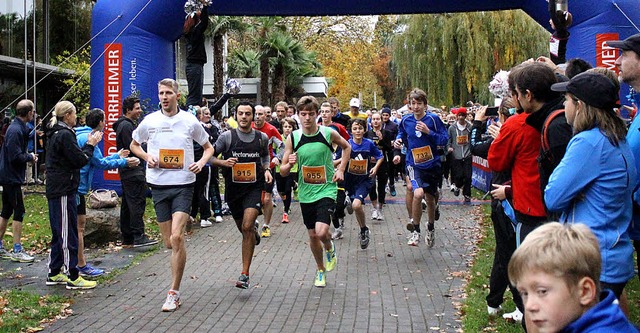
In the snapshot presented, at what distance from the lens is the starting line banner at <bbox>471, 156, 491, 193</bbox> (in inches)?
725

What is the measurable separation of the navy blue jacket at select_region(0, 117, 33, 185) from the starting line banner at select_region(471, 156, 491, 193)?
36.9ft

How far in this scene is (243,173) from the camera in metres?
8.24

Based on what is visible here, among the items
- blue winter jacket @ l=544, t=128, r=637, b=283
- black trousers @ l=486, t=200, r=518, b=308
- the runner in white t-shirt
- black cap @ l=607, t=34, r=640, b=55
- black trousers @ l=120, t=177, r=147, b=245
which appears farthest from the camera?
black trousers @ l=120, t=177, r=147, b=245

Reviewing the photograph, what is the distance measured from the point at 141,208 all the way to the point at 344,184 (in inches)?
116

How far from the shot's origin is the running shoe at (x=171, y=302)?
282 inches

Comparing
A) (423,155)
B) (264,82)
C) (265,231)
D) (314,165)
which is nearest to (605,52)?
(423,155)

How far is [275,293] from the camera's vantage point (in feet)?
26.1

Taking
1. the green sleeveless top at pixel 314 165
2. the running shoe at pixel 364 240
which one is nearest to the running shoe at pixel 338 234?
the running shoe at pixel 364 240

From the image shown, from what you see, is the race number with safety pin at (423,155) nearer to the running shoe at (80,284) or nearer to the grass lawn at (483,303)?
the grass lawn at (483,303)

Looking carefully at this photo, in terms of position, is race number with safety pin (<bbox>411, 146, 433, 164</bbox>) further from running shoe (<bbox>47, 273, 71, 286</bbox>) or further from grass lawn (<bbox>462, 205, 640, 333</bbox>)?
running shoe (<bbox>47, 273, 71, 286</bbox>)

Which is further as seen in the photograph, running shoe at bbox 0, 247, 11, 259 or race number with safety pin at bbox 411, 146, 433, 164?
race number with safety pin at bbox 411, 146, 433, 164

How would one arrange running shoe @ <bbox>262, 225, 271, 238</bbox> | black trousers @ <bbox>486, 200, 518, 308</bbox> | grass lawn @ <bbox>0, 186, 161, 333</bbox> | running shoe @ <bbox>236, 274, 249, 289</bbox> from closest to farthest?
1. black trousers @ <bbox>486, 200, 518, 308</bbox>
2. grass lawn @ <bbox>0, 186, 161, 333</bbox>
3. running shoe @ <bbox>236, 274, 249, 289</bbox>
4. running shoe @ <bbox>262, 225, 271, 238</bbox>

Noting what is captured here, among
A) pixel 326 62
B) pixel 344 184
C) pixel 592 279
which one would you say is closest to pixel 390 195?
pixel 344 184

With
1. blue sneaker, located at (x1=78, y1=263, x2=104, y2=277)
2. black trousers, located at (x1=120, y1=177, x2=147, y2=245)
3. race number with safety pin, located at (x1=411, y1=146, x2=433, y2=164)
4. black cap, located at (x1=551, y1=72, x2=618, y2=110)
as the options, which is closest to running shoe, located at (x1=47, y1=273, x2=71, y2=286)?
blue sneaker, located at (x1=78, y1=263, x2=104, y2=277)
